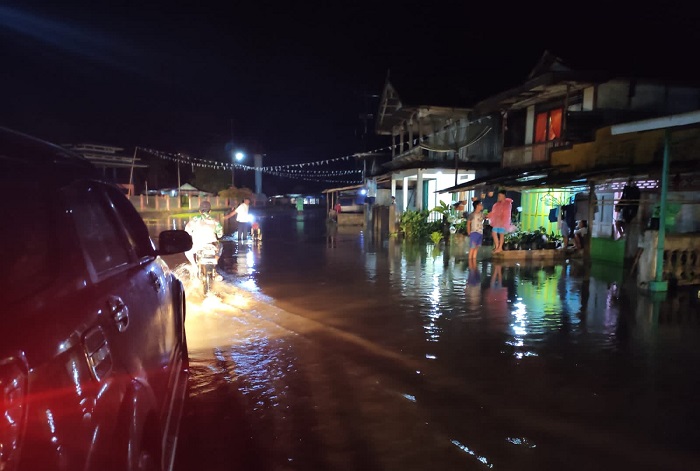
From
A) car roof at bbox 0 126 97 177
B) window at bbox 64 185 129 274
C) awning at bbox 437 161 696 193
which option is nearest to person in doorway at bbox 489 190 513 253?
awning at bbox 437 161 696 193

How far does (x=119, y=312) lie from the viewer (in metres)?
2.13

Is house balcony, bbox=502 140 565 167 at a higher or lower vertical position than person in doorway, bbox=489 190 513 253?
higher

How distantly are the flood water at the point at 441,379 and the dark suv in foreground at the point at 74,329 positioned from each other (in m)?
1.09

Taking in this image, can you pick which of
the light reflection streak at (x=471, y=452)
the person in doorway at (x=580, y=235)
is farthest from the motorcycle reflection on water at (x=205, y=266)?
the person in doorway at (x=580, y=235)

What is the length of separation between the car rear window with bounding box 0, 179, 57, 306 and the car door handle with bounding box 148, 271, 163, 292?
A: 103 cm

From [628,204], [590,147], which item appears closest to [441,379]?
[628,204]

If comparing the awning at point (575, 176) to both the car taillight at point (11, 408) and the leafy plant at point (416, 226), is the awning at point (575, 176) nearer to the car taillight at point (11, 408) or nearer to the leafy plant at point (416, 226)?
the leafy plant at point (416, 226)

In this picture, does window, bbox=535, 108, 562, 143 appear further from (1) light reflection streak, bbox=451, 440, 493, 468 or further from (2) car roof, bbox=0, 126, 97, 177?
(2) car roof, bbox=0, 126, 97, 177

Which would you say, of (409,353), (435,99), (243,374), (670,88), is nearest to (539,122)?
(670,88)

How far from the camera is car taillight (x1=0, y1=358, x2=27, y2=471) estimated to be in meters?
1.27

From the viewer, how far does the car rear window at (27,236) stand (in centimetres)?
202

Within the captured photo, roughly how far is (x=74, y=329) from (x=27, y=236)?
2.65ft

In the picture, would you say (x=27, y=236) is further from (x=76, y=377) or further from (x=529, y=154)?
(x=529, y=154)

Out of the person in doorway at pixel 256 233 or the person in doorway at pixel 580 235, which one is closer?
the person in doorway at pixel 580 235
